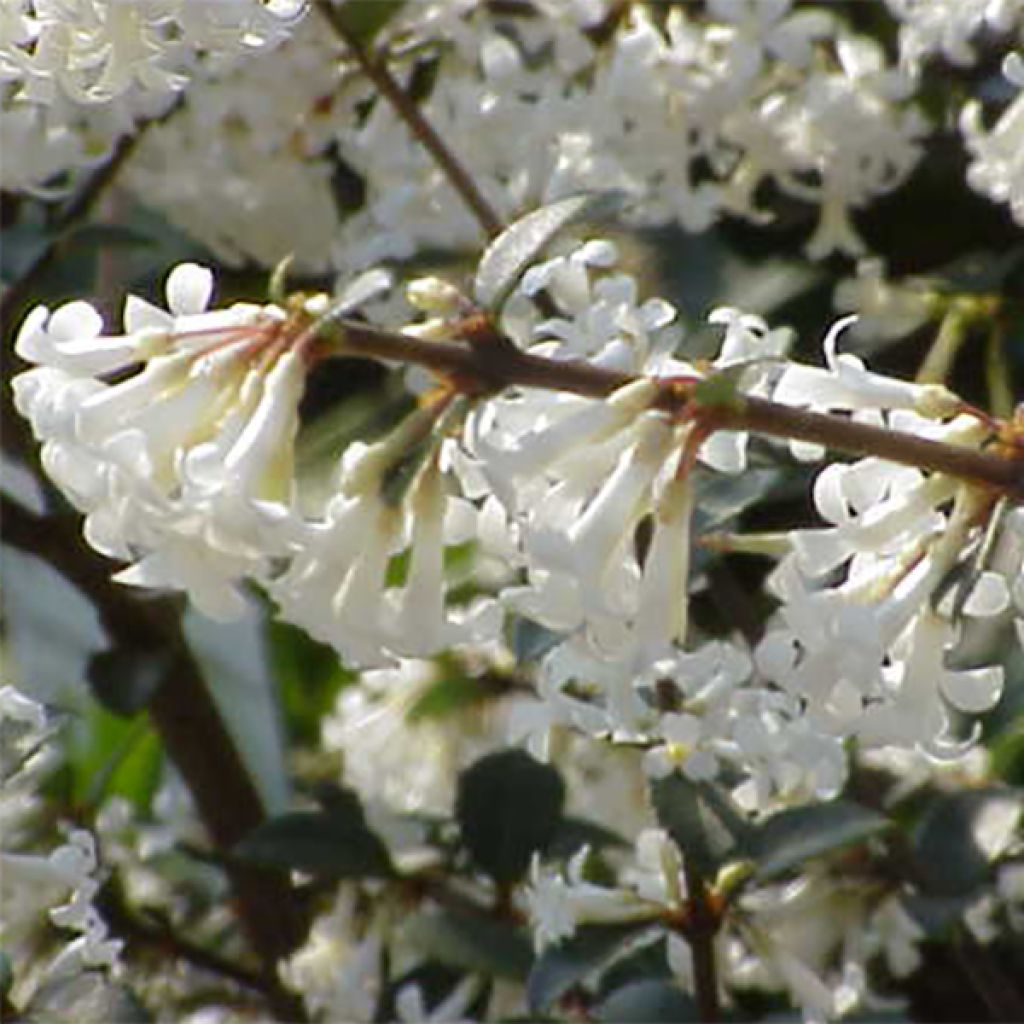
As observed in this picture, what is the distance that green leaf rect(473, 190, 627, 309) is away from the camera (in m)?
0.94

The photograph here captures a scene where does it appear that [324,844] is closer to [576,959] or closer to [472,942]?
[472,942]

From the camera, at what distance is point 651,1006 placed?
122cm

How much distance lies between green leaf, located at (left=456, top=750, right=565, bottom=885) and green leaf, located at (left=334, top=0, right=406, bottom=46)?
377mm

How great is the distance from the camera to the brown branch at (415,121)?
1395 millimetres

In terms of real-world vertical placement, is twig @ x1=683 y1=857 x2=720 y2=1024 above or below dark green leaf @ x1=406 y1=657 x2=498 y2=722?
above

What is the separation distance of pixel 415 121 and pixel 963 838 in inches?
17.2

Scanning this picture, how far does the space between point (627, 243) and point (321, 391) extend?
0.20 meters

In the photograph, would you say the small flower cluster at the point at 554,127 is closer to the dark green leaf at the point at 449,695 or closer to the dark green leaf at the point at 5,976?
the dark green leaf at the point at 449,695

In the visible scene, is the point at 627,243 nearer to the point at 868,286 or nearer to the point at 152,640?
the point at 868,286

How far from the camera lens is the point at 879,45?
1.72 metres

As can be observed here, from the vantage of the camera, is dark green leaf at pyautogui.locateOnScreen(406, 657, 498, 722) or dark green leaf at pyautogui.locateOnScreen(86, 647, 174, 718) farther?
dark green leaf at pyautogui.locateOnScreen(406, 657, 498, 722)

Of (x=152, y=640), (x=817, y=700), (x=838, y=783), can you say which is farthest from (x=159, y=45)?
(x=152, y=640)

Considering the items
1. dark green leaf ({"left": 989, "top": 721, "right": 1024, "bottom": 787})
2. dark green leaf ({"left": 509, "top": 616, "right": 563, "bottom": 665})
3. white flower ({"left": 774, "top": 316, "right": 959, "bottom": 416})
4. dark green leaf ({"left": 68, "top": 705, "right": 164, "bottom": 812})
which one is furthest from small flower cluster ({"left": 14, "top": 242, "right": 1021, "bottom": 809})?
dark green leaf ({"left": 68, "top": 705, "right": 164, "bottom": 812})

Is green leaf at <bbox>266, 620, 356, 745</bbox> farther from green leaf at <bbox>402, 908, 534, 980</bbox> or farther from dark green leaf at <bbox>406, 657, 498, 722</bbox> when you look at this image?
green leaf at <bbox>402, 908, 534, 980</bbox>
